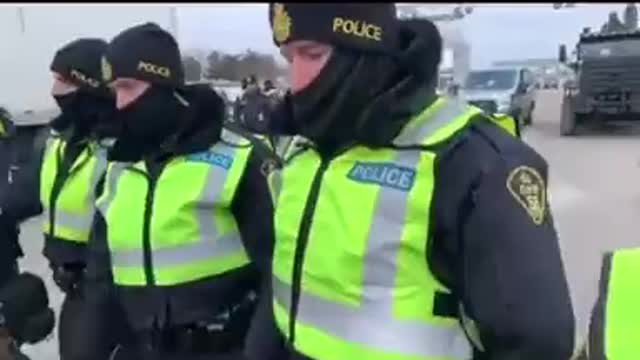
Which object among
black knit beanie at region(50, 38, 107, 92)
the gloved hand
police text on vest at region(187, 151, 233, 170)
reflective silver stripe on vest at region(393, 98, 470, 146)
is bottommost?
the gloved hand

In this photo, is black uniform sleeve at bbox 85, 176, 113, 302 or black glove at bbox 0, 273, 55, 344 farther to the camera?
black glove at bbox 0, 273, 55, 344

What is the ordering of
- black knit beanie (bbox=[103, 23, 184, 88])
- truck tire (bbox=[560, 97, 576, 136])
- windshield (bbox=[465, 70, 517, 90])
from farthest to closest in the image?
windshield (bbox=[465, 70, 517, 90]), truck tire (bbox=[560, 97, 576, 136]), black knit beanie (bbox=[103, 23, 184, 88])

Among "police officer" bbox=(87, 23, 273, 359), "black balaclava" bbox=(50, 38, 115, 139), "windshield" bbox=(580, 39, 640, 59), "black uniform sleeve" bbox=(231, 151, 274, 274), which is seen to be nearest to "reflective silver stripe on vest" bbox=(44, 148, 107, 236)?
"black balaclava" bbox=(50, 38, 115, 139)

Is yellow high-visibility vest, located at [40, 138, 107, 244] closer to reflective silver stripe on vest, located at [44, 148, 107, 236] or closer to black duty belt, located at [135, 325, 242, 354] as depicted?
reflective silver stripe on vest, located at [44, 148, 107, 236]

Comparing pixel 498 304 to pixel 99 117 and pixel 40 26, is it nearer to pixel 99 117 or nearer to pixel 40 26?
pixel 99 117

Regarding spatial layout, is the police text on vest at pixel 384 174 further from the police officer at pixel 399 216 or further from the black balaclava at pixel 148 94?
the black balaclava at pixel 148 94

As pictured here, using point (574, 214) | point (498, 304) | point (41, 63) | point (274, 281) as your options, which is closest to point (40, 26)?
point (41, 63)

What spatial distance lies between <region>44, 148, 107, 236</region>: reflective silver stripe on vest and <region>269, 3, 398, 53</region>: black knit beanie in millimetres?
1757

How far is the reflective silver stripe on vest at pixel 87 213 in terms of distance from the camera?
3686 millimetres

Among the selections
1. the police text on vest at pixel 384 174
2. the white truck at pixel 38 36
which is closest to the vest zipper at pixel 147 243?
the police text on vest at pixel 384 174

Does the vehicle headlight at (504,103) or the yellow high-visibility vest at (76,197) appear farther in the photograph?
the vehicle headlight at (504,103)

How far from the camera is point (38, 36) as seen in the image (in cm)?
803

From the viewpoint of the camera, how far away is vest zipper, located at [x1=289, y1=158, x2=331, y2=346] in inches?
82.4

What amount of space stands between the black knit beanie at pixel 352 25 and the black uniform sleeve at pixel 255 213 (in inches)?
34.9
